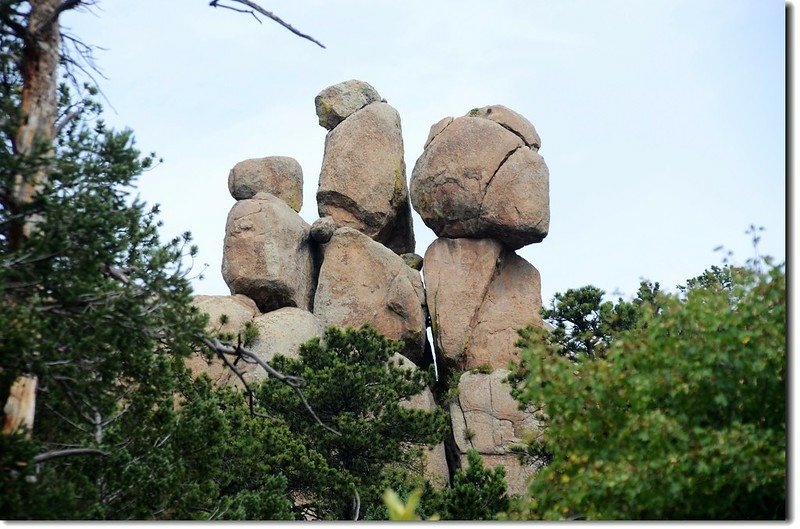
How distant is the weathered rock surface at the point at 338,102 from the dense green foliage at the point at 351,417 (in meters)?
10.6

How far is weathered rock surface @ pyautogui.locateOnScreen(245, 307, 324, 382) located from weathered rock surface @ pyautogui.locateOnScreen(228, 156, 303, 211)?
3421 mm

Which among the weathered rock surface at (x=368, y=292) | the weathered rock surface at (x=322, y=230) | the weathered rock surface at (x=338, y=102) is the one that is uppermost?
the weathered rock surface at (x=338, y=102)

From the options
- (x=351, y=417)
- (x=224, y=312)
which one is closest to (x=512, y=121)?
(x=224, y=312)

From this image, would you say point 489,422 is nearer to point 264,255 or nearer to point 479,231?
point 479,231

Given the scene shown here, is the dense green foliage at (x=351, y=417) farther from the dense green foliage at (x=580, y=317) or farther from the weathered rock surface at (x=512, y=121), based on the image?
the weathered rock surface at (x=512, y=121)

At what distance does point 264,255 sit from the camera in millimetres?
23891

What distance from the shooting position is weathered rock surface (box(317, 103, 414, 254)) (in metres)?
25.8

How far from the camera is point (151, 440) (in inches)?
380

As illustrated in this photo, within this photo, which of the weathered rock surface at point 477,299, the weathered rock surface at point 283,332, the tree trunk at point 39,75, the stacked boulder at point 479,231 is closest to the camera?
the tree trunk at point 39,75

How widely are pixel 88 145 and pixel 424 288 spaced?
17308 mm

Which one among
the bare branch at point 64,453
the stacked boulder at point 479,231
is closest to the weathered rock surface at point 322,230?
the stacked boulder at point 479,231

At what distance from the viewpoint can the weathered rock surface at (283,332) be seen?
72.9 feet

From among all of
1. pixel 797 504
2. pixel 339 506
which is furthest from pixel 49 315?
pixel 339 506

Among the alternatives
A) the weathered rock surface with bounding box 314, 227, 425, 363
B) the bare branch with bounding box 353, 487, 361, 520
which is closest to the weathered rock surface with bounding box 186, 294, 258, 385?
the weathered rock surface with bounding box 314, 227, 425, 363
